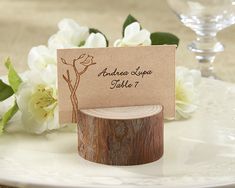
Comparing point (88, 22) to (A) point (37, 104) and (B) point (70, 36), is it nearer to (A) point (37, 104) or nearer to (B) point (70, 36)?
(B) point (70, 36)

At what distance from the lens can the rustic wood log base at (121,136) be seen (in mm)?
904

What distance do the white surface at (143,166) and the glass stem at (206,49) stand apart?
0.39 m

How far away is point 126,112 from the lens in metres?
0.93

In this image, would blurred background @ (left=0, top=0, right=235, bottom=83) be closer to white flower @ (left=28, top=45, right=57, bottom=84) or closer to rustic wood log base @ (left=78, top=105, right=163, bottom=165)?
white flower @ (left=28, top=45, right=57, bottom=84)

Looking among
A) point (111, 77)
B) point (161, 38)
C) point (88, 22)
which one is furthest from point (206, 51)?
point (88, 22)

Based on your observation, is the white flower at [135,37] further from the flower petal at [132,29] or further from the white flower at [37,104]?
the white flower at [37,104]

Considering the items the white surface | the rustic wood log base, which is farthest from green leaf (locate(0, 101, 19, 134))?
the rustic wood log base

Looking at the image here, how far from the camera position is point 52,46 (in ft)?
3.50

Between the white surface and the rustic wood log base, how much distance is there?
1 cm

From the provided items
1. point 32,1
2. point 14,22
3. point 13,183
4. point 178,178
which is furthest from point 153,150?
point 32,1

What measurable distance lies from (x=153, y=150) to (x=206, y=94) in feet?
0.97

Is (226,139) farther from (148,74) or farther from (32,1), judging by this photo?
(32,1)

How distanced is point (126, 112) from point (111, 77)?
54mm

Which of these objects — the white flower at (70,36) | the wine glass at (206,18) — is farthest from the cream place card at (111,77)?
the wine glass at (206,18)
